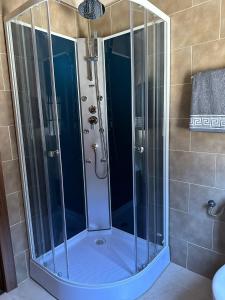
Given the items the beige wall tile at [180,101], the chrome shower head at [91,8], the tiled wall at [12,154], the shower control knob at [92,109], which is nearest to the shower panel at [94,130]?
the shower control knob at [92,109]

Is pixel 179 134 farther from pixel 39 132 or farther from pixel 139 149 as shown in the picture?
pixel 39 132

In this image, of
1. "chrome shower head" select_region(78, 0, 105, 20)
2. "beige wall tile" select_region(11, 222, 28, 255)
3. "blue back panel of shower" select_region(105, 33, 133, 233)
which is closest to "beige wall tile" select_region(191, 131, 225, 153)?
"blue back panel of shower" select_region(105, 33, 133, 233)

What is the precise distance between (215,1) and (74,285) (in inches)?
87.3

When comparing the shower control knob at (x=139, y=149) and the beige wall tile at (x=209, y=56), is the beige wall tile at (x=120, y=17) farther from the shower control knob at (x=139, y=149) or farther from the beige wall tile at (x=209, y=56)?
the shower control knob at (x=139, y=149)

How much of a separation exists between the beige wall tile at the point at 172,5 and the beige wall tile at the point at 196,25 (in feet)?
0.13

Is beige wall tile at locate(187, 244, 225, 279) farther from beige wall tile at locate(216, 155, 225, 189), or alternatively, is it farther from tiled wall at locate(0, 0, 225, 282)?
beige wall tile at locate(216, 155, 225, 189)

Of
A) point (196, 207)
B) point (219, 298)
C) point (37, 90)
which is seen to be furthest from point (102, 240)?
point (37, 90)

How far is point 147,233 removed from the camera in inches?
74.8

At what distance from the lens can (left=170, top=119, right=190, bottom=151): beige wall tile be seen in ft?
5.88

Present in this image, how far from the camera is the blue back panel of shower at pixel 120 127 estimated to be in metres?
2.11

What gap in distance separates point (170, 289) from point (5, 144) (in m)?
1.72

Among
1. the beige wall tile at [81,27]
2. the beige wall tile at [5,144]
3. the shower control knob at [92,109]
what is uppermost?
the beige wall tile at [81,27]

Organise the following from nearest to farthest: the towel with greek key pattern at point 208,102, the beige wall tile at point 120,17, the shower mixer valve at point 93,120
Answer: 1. the towel with greek key pattern at point 208,102
2. the beige wall tile at point 120,17
3. the shower mixer valve at point 93,120

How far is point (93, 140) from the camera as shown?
235 cm
